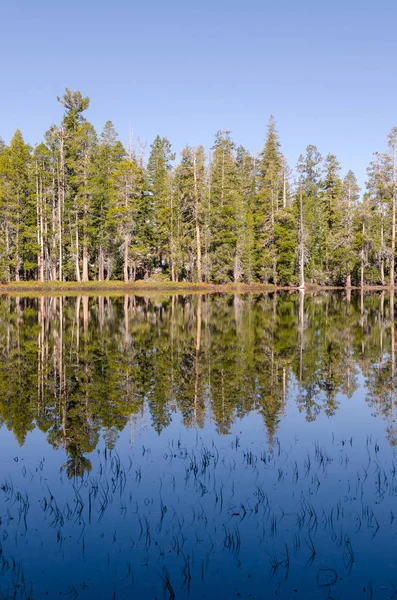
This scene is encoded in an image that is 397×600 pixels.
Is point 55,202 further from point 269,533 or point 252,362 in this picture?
point 269,533

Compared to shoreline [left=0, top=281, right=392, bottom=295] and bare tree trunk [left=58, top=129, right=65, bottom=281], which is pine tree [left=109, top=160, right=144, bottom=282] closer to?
shoreline [left=0, top=281, right=392, bottom=295]

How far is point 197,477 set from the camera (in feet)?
30.9

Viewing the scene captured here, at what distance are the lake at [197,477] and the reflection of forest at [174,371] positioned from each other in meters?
0.09

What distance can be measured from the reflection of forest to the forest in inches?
1654

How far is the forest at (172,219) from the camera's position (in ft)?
242

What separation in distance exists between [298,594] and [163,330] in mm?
24340

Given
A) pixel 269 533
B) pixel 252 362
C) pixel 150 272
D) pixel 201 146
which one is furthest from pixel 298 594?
pixel 150 272

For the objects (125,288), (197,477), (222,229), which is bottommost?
(197,477)

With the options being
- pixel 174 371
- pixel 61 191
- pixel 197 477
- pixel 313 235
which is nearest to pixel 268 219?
pixel 313 235

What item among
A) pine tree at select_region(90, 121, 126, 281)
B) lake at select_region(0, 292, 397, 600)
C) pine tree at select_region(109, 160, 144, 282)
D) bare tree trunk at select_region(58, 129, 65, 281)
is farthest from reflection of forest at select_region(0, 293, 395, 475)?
pine tree at select_region(90, 121, 126, 281)

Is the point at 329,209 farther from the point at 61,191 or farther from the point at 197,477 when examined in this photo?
the point at 197,477

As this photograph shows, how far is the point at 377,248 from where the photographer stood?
270 ft

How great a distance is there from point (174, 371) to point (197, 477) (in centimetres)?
919

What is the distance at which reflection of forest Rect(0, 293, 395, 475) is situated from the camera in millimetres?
13070
